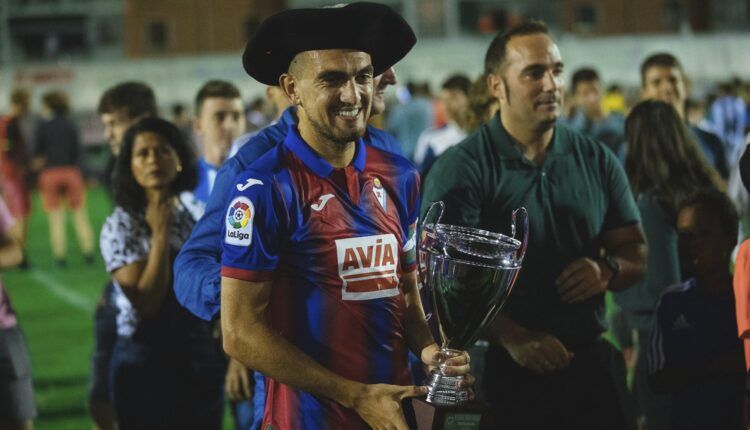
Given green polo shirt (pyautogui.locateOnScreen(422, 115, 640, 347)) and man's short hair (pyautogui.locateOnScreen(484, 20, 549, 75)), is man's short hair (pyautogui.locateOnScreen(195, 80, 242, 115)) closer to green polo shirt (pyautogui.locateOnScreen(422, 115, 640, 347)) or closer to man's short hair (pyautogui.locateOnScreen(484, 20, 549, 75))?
man's short hair (pyautogui.locateOnScreen(484, 20, 549, 75))

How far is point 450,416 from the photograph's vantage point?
2.26 metres

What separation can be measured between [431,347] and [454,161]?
1195 millimetres

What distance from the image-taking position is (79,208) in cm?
1355

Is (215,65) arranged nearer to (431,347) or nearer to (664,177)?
(664,177)

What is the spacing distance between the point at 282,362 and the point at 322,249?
294mm

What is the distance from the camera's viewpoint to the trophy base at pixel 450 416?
7.40ft

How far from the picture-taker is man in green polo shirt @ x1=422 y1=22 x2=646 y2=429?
11.8 ft

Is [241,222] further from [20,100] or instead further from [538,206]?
[20,100]

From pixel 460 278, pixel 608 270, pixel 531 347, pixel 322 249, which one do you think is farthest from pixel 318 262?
pixel 608 270

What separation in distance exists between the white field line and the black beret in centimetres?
824

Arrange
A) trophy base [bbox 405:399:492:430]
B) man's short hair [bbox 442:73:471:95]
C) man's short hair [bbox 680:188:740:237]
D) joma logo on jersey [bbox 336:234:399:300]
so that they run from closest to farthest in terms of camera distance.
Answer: trophy base [bbox 405:399:492:430]
joma logo on jersey [bbox 336:234:399:300]
man's short hair [bbox 680:188:740:237]
man's short hair [bbox 442:73:471:95]

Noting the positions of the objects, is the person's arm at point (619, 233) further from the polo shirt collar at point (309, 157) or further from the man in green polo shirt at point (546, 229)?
the polo shirt collar at point (309, 157)

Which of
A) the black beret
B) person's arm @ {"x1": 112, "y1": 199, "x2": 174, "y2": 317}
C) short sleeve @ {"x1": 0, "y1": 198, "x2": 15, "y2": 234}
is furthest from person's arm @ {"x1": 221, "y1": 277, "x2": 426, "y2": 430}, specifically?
person's arm @ {"x1": 112, "y1": 199, "x2": 174, "y2": 317}

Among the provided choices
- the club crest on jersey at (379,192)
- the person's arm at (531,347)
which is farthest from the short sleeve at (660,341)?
the club crest on jersey at (379,192)
